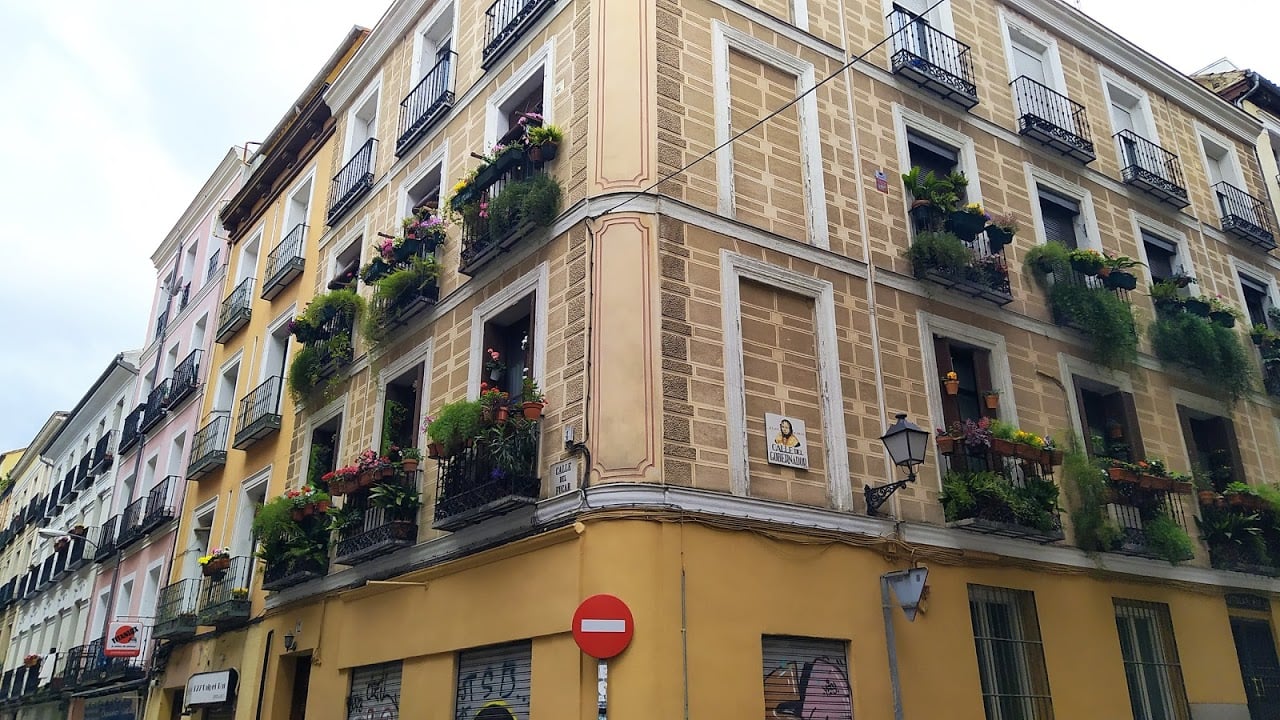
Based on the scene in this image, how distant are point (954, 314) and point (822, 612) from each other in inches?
206

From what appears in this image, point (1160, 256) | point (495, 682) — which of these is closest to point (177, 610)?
point (495, 682)

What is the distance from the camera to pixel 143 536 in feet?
76.6

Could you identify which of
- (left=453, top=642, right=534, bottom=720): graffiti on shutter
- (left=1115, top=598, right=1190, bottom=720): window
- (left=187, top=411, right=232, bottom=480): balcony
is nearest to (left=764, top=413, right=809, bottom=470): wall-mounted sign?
(left=453, top=642, right=534, bottom=720): graffiti on shutter

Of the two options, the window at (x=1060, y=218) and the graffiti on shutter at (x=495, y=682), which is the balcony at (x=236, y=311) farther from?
the window at (x=1060, y=218)

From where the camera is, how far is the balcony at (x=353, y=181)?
18031mm

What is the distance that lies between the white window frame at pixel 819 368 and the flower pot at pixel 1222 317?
29.1 feet

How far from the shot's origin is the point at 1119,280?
15.4m

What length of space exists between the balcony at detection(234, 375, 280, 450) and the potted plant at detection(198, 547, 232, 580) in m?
2.25

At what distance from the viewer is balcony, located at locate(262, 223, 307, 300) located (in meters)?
19.8

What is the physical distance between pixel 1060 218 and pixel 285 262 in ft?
50.1

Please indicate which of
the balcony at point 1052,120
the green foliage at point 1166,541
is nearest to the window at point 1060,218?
the balcony at point 1052,120

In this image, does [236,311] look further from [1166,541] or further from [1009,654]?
[1166,541]

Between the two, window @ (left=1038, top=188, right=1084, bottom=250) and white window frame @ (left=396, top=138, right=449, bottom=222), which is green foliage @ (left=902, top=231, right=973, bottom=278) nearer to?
window @ (left=1038, top=188, right=1084, bottom=250)

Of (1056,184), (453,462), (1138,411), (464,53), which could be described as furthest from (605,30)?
(1138,411)
